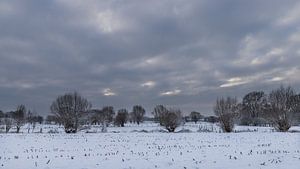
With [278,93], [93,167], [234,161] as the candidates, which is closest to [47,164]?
[93,167]

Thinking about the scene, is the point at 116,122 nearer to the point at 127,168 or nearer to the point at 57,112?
the point at 57,112

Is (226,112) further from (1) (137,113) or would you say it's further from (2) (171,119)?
(1) (137,113)

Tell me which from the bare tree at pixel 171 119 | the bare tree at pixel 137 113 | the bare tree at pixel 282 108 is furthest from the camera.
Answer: the bare tree at pixel 137 113

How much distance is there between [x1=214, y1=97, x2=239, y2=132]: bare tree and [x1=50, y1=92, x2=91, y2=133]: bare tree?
23.5 meters

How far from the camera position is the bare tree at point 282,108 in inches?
1891

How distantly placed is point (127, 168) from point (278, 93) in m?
45.6

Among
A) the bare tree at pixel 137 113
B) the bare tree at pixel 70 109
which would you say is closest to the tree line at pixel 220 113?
the bare tree at pixel 70 109

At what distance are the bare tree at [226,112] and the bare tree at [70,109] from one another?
77.1 feet

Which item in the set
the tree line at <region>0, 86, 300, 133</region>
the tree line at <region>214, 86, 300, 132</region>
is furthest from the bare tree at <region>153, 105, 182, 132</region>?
the tree line at <region>214, 86, 300, 132</region>

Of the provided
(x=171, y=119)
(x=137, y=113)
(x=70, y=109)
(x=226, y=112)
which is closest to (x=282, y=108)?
(x=226, y=112)

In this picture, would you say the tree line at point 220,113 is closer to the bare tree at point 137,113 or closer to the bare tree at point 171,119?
the bare tree at point 171,119

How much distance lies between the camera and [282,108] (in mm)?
49188

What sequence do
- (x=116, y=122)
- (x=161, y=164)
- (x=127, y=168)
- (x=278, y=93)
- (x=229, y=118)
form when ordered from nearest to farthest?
(x=127, y=168)
(x=161, y=164)
(x=229, y=118)
(x=278, y=93)
(x=116, y=122)

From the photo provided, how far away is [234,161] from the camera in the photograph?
15.2 m
